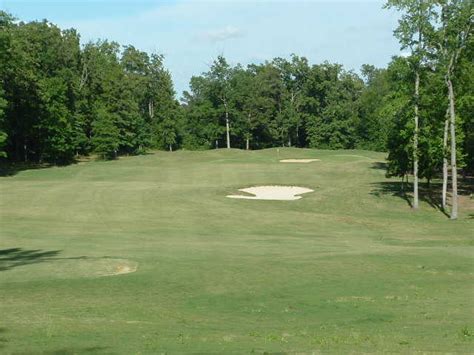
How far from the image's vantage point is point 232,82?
116 m

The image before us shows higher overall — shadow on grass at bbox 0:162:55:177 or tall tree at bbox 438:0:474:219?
tall tree at bbox 438:0:474:219

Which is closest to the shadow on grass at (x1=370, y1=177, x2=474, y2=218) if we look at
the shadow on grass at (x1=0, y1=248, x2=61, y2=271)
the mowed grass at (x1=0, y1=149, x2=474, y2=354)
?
the mowed grass at (x1=0, y1=149, x2=474, y2=354)

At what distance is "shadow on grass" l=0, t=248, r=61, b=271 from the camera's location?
19.2 m

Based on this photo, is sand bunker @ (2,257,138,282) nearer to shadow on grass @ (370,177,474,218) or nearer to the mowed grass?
the mowed grass

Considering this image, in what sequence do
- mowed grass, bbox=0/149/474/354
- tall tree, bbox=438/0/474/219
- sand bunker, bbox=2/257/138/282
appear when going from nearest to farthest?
1. mowed grass, bbox=0/149/474/354
2. sand bunker, bbox=2/257/138/282
3. tall tree, bbox=438/0/474/219

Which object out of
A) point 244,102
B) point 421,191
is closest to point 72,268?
point 421,191

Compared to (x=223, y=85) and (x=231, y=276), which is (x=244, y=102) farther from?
(x=231, y=276)

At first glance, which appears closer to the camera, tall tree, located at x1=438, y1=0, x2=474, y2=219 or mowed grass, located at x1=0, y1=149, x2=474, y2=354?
mowed grass, located at x1=0, y1=149, x2=474, y2=354

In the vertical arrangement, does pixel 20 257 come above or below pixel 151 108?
below

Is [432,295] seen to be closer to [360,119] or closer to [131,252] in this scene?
[131,252]

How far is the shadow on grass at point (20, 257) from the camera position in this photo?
19.2 m

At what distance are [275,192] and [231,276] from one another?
31705mm

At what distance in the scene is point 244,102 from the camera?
11519cm

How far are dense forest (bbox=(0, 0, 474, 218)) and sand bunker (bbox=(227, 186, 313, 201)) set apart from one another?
7960mm
